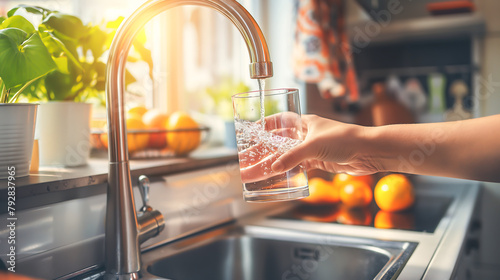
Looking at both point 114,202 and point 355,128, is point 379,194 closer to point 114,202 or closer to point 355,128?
point 355,128

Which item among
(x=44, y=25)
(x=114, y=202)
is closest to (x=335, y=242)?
(x=114, y=202)

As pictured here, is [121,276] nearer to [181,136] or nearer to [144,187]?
[144,187]

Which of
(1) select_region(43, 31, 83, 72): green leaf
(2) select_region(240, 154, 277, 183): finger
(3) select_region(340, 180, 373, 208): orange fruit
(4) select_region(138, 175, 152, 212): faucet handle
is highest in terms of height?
(1) select_region(43, 31, 83, 72): green leaf

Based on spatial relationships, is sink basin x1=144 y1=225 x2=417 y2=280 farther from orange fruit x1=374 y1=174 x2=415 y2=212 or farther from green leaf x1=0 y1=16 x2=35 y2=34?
green leaf x1=0 y1=16 x2=35 y2=34

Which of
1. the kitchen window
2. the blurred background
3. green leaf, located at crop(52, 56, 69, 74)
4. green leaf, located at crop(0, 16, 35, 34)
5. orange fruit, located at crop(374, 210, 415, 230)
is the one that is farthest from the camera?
the blurred background

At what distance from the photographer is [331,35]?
82.2 inches

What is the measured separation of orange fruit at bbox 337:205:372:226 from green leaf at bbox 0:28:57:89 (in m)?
0.81

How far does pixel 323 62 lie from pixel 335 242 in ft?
3.64

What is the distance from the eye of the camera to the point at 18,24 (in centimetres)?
81

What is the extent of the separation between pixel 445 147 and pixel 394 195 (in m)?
0.52

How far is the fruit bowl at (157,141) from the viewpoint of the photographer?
3.90 feet

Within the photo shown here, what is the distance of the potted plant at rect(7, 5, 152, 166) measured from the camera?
3.01 feet

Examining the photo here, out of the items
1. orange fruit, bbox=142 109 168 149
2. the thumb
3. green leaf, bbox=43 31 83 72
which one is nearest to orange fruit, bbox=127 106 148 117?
orange fruit, bbox=142 109 168 149

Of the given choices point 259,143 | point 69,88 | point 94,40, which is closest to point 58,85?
point 69,88
